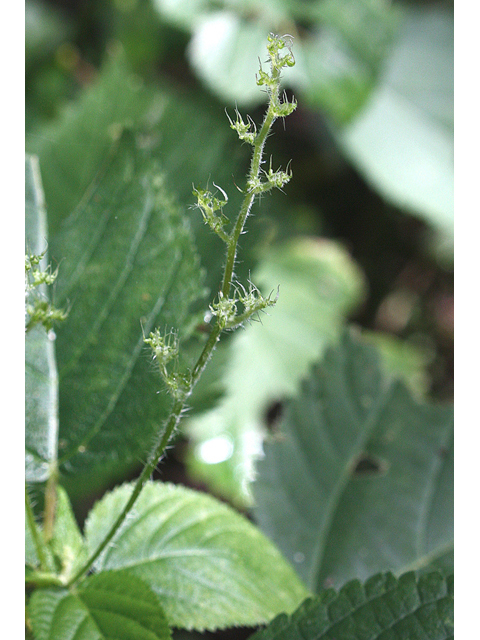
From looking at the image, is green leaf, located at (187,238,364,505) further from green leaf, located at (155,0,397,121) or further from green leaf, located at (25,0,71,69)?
green leaf, located at (25,0,71,69)

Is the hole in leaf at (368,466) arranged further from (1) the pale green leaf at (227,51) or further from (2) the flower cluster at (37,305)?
(1) the pale green leaf at (227,51)

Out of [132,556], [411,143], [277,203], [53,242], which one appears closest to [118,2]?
[277,203]

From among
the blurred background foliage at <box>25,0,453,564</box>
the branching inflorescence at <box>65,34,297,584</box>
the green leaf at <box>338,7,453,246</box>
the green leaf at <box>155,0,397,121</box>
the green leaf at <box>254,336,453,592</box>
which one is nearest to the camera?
the branching inflorescence at <box>65,34,297,584</box>

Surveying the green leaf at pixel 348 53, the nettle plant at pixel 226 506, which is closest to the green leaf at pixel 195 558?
the nettle plant at pixel 226 506

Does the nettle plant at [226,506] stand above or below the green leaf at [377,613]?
above

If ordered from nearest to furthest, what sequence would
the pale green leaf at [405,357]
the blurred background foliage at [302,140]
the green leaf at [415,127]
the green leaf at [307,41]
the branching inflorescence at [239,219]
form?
the branching inflorescence at [239,219] < the blurred background foliage at [302,140] < the green leaf at [307,41] < the green leaf at [415,127] < the pale green leaf at [405,357]

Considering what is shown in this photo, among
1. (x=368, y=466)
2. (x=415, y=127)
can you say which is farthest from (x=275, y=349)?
(x=368, y=466)

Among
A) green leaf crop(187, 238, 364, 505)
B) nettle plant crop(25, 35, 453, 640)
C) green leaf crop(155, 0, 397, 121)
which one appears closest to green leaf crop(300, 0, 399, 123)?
green leaf crop(155, 0, 397, 121)
